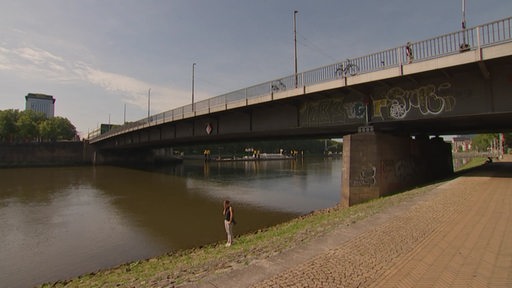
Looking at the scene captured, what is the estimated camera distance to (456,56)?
12656 millimetres

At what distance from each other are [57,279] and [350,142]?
1469cm

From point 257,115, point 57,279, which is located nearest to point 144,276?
point 57,279

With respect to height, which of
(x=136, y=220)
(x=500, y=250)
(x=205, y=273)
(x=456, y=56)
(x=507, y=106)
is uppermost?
(x=456, y=56)

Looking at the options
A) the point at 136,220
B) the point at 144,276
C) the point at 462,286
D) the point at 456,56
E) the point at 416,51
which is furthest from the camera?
the point at 136,220

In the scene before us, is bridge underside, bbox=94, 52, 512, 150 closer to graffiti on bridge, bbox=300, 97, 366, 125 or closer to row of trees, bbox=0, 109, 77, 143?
graffiti on bridge, bbox=300, 97, 366, 125

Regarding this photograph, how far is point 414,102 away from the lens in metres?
15.4

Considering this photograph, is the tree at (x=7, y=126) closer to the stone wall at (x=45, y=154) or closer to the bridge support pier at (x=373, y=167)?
the stone wall at (x=45, y=154)

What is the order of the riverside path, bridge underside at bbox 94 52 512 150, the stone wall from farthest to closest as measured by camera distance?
1. the stone wall
2. bridge underside at bbox 94 52 512 150
3. the riverside path

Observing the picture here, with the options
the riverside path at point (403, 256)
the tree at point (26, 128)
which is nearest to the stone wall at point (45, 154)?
the tree at point (26, 128)

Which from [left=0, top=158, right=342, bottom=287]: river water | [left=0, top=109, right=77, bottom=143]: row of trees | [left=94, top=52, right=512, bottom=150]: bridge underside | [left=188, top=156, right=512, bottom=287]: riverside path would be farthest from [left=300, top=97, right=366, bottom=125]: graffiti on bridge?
[left=0, top=109, right=77, bottom=143]: row of trees

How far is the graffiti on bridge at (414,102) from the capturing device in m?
14.4

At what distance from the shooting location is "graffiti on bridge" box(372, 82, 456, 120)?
569 inches

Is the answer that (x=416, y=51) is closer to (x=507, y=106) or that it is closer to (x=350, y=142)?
(x=507, y=106)

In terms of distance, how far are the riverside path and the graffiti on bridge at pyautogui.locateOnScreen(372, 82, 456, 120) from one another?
618cm
